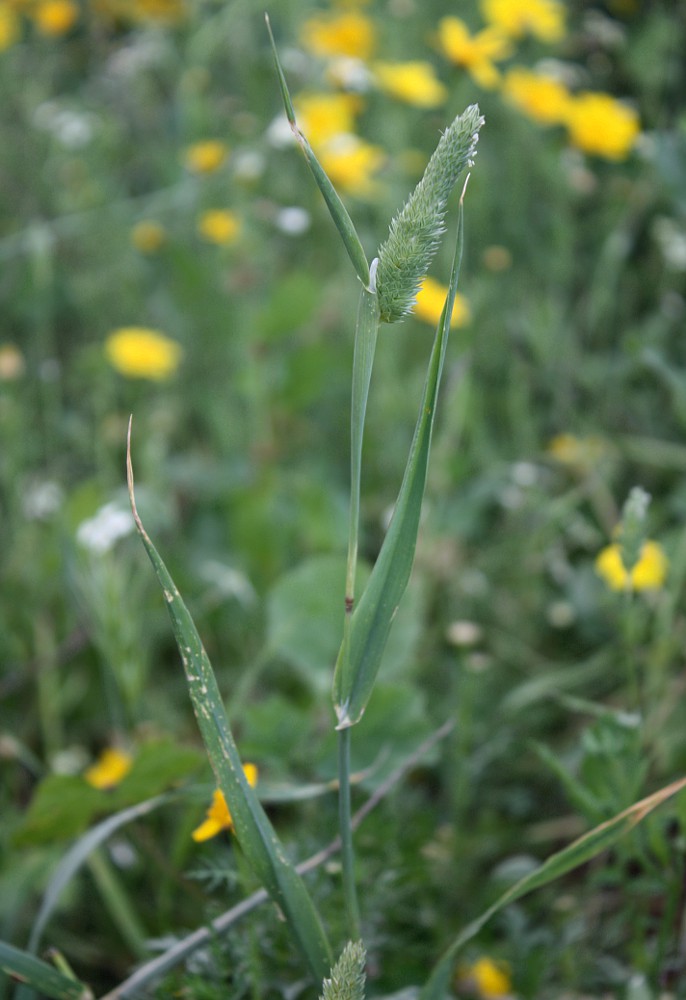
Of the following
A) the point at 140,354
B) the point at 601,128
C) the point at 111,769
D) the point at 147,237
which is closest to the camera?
the point at 111,769

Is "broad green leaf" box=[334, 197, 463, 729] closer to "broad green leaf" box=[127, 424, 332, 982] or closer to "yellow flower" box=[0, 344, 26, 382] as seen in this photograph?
"broad green leaf" box=[127, 424, 332, 982]

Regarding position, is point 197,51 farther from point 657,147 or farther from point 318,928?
point 318,928

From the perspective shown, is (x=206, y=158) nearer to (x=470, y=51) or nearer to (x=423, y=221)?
(x=470, y=51)

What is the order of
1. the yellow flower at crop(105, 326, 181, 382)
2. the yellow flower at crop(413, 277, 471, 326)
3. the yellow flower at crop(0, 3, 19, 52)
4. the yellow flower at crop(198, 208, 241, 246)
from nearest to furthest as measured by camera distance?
1. the yellow flower at crop(413, 277, 471, 326)
2. the yellow flower at crop(105, 326, 181, 382)
3. the yellow flower at crop(198, 208, 241, 246)
4. the yellow flower at crop(0, 3, 19, 52)

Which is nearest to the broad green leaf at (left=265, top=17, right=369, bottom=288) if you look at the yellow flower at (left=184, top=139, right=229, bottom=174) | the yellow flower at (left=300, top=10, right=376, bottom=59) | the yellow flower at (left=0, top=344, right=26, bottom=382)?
the yellow flower at (left=0, top=344, right=26, bottom=382)

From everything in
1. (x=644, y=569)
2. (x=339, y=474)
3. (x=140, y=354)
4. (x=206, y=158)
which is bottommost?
(x=339, y=474)

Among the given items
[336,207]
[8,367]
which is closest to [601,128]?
[8,367]

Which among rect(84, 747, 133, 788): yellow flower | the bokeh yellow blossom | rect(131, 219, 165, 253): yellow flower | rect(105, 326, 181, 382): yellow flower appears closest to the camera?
the bokeh yellow blossom
